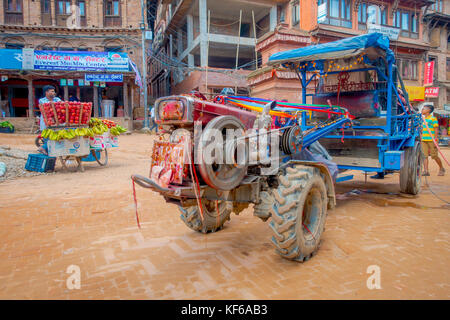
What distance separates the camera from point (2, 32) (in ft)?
78.4

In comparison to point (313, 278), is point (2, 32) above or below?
above

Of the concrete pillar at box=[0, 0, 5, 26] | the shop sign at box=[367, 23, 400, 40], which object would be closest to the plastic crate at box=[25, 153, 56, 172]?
the concrete pillar at box=[0, 0, 5, 26]

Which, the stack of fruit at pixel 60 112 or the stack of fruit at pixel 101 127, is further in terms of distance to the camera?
the stack of fruit at pixel 101 127

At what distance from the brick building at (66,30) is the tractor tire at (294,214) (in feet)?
73.8

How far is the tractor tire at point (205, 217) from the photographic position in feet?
12.7

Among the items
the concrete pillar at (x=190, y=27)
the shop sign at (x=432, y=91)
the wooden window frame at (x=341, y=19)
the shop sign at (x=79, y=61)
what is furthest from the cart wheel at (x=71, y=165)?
the shop sign at (x=432, y=91)

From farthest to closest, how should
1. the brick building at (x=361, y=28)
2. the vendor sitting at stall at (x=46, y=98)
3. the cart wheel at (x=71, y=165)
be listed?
the brick building at (x=361, y=28), the cart wheel at (x=71, y=165), the vendor sitting at stall at (x=46, y=98)

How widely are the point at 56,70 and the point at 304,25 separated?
17.6m

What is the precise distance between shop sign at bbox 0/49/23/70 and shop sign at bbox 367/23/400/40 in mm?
24730

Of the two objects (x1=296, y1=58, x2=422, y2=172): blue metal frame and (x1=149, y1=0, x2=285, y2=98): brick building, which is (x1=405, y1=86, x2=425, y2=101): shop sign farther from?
(x1=296, y1=58, x2=422, y2=172): blue metal frame

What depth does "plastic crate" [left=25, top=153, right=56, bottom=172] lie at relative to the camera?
28.1 ft

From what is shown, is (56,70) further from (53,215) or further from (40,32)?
(53,215)

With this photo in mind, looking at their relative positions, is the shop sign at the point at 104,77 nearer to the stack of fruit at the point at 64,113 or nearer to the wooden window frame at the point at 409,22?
the stack of fruit at the point at 64,113
